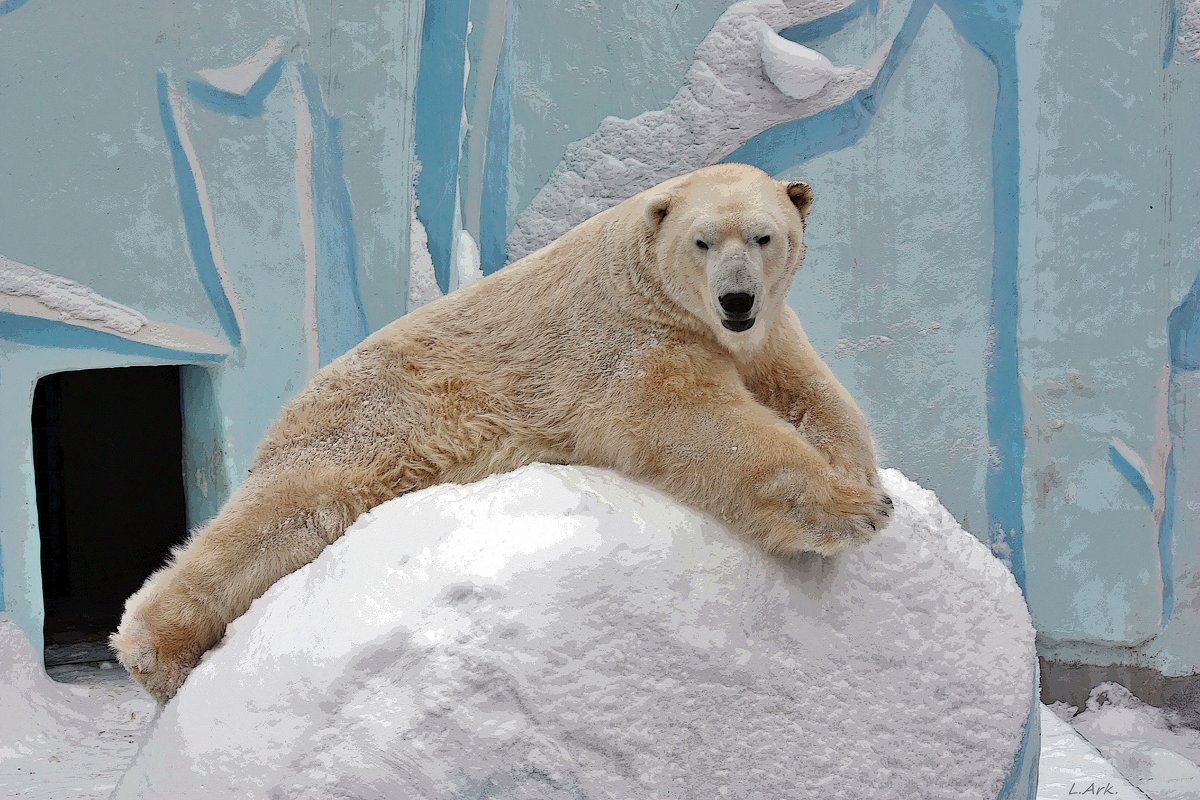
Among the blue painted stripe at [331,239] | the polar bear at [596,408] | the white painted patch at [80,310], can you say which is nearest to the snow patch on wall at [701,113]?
the blue painted stripe at [331,239]

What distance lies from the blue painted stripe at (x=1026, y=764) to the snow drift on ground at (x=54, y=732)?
325 centimetres

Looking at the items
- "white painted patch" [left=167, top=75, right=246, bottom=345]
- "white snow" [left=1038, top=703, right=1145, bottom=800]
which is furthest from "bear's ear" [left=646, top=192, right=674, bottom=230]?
"white painted patch" [left=167, top=75, right=246, bottom=345]

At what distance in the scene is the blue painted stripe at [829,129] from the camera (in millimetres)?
5191

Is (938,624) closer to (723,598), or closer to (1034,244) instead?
(723,598)

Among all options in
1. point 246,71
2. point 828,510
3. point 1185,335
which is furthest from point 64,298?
point 1185,335

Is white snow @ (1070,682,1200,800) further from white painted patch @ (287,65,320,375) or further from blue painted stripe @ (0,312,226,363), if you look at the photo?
blue painted stripe @ (0,312,226,363)

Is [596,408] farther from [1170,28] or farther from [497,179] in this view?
[1170,28]

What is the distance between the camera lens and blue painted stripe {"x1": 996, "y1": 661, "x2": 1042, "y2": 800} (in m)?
2.30

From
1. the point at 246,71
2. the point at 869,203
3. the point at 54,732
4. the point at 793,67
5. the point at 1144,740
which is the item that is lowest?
the point at 1144,740

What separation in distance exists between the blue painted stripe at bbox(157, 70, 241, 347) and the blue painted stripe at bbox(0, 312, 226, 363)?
0.20 meters

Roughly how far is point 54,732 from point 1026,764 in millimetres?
3867

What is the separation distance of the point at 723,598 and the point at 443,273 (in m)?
3.34

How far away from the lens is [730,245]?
214 cm

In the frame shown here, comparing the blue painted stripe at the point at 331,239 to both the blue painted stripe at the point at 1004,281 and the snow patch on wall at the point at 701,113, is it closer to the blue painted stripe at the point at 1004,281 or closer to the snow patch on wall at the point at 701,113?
the snow patch on wall at the point at 701,113
